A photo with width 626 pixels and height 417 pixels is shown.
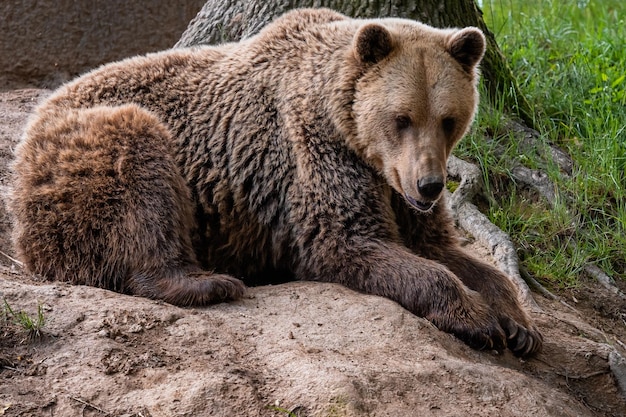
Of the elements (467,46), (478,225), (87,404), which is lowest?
(478,225)

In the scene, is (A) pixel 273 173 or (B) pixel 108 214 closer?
(B) pixel 108 214

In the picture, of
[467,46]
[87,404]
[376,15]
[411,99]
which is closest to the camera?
[87,404]

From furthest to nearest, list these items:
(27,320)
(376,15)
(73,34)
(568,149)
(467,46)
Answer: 1. (73,34)
2. (568,149)
3. (376,15)
4. (467,46)
5. (27,320)

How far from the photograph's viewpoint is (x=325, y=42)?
5055 mm

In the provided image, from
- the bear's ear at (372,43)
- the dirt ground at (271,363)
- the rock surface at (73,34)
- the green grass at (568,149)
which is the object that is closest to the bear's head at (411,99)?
the bear's ear at (372,43)

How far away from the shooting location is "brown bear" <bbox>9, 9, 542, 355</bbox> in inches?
177

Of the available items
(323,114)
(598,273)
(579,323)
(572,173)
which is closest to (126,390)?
(323,114)

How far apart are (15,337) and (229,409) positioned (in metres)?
1.00

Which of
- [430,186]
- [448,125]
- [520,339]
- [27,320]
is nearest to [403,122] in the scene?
[448,125]

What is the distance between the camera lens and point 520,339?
176 inches

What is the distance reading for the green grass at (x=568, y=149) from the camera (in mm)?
5930

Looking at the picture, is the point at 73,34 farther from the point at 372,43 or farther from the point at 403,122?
the point at 403,122

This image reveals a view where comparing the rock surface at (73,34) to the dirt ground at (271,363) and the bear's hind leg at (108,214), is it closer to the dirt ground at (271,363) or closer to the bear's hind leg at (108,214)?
the bear's hind leg at (108,214)

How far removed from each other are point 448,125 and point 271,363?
5.82ft
